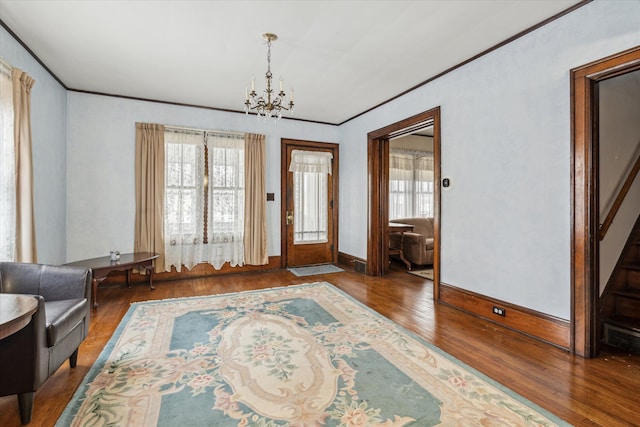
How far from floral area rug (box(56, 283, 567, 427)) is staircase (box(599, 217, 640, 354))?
4.74 ft

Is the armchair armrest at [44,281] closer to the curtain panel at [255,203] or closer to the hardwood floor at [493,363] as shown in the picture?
the hardwood floor at [493,363]

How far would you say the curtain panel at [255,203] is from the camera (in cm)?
535

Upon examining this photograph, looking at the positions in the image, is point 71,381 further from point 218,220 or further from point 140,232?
point 218,220

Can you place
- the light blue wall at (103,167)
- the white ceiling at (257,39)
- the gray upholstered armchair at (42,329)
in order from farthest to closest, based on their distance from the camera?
1. the light blue wall at (103,167)
2. the white ceiling at (257,39)
3. the gray upholstered armchair at (42,329)

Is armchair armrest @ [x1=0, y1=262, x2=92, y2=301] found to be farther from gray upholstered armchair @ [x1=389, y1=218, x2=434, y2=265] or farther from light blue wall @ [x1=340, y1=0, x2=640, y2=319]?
gray upholstered armchair @ [x1=389, y1=218, x2=434, y2=265]

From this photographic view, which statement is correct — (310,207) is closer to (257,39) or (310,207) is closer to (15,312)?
(257,39)

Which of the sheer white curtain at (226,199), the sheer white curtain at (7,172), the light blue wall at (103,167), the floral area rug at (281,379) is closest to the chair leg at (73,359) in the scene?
the floral area rug at (281,379)

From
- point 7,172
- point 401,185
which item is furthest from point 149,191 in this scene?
point 401,185

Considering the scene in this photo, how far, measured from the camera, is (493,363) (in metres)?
2.36

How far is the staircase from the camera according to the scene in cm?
255

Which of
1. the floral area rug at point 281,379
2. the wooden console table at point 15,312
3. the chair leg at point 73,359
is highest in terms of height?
the wooden console table at point 15,312

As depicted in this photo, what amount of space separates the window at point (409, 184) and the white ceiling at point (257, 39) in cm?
341

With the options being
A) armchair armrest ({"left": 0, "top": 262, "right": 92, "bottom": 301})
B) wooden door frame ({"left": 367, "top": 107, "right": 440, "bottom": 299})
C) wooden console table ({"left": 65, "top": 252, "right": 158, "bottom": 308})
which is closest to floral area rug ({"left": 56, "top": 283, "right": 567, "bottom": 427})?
armchair armrest ({"left": 0, "top": 262, "right": 92, "bottom": 301})

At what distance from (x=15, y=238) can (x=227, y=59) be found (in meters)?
2.70
